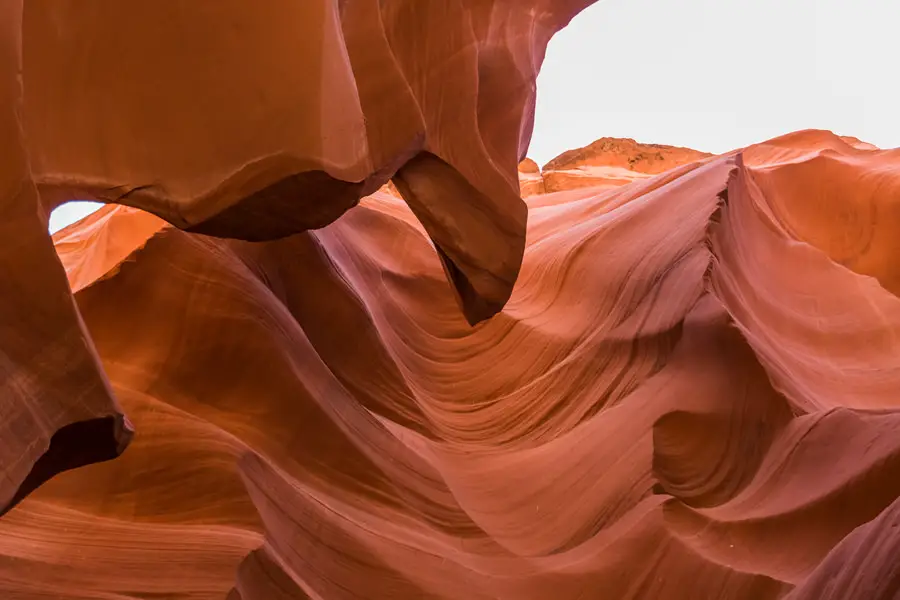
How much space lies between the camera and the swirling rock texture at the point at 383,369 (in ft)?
3.83

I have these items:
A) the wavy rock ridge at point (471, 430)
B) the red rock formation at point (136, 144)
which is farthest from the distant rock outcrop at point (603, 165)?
the red rock formation at point (136, 144)

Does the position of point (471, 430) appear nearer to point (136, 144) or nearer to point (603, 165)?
point (136, 144)

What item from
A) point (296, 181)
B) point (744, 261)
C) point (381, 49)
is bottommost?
point (744, 261)

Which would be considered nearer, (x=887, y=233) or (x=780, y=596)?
(x=780, y=596)

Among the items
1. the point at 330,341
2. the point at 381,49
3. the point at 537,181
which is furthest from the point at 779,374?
the point at 537,181

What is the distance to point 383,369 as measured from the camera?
215cm

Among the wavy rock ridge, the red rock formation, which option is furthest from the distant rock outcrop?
the red rock formation

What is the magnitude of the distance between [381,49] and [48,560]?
1.00m

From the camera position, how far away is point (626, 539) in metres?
1.82

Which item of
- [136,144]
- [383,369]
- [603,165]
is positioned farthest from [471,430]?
[603,165]

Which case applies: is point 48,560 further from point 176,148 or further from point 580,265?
point 580,265

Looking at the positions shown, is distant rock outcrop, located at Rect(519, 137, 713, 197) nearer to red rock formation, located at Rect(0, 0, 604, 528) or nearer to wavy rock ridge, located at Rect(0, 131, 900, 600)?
wavy rock ridge, located at Rect(0, 131, 900, 600)

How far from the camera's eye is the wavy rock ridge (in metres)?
1.58

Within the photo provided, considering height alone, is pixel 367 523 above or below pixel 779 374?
below
